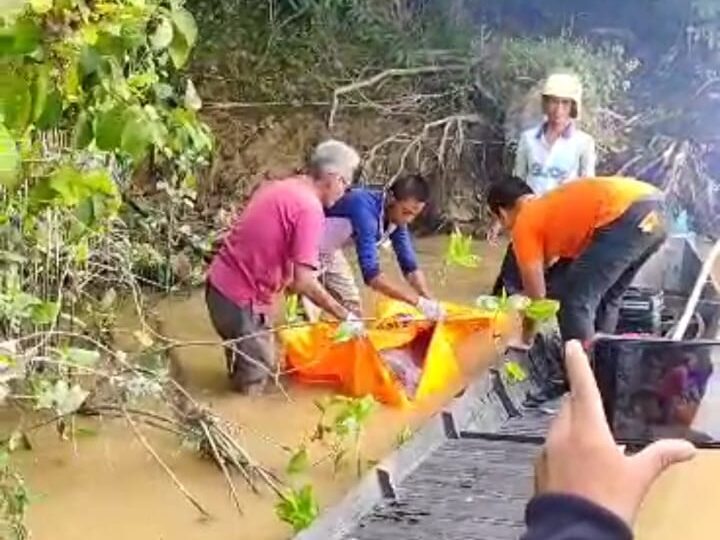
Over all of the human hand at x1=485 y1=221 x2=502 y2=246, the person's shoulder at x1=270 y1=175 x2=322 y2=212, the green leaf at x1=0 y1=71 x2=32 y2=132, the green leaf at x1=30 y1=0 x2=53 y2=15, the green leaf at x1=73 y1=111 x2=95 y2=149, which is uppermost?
the green leaf at x1=30 y1=0 x2=53 y2=15

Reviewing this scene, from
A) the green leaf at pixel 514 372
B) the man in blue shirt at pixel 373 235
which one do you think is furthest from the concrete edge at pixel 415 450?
the man in blue shirt at pixel 373 235

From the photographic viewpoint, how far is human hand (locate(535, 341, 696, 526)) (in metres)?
1.47

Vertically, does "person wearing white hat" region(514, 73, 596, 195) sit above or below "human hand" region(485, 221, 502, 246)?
above

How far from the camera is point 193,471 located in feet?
19.2

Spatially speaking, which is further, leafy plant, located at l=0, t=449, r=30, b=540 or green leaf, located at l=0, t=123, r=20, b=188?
leafy plant, located at l=0, t=449, r=30, b=540

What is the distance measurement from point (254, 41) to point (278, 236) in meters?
5.59

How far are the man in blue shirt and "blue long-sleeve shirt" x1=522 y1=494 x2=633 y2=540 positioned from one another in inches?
205

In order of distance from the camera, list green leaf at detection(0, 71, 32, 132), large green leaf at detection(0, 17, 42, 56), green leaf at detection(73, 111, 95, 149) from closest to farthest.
Answer: 1. large green leaf at detection(0, 17, 42, 56)
2. green leaf at detection(0, 71, 32, 132)
3. green leaf at detection(73, 111, 95, 149)

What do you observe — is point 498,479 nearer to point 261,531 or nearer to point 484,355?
point 261,531

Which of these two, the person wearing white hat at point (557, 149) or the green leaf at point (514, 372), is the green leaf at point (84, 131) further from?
the person wearing white hat at point (557, 149)

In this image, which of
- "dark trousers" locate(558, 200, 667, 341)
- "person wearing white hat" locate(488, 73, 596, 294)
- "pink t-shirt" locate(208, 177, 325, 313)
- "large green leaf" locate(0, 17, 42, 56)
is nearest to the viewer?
"large green leaf" locate(0, 17, 42, 56)

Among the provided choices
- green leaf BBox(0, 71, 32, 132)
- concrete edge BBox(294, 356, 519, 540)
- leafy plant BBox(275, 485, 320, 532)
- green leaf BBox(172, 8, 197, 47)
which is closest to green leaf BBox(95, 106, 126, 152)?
green leaf BBox(172, 8, 197, 47)

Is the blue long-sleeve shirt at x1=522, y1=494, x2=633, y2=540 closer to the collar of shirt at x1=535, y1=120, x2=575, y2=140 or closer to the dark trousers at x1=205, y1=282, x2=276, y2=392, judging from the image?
the dark trousers at x1=205, y1=282, x2=276, y2=392

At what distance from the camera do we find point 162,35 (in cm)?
337
